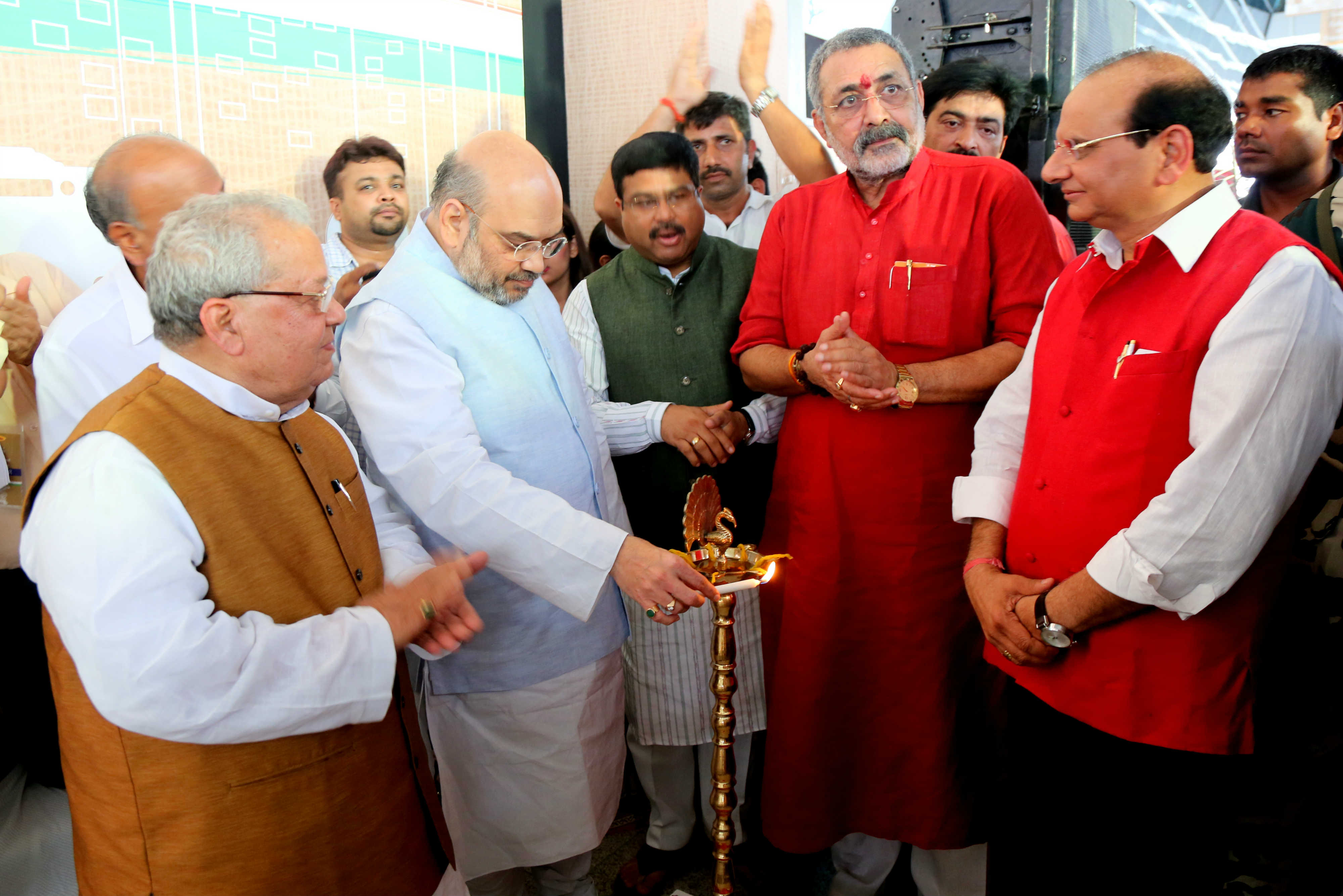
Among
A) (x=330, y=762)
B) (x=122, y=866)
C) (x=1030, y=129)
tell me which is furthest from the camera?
(x=1030, y=129)

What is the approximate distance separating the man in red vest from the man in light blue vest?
2.44ft

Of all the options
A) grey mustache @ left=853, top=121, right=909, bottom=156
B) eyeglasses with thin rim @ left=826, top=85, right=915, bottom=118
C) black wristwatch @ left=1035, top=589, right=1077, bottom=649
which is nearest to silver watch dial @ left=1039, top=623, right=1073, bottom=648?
black wristwatch @ left=1035, top=589, right=1077, bottom=649

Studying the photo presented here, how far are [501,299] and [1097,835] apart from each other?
171cm

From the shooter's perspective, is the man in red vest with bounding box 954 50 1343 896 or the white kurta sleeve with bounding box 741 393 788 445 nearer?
the man in red vest with bounding box 954 50 1343 896

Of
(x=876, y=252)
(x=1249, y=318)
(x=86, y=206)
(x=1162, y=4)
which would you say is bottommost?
(x=1249, y=318)

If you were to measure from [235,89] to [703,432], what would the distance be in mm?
1937

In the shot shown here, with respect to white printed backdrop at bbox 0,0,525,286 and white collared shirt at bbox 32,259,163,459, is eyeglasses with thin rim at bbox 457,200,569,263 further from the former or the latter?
white printed backdrop at bbox 0,0,525,286

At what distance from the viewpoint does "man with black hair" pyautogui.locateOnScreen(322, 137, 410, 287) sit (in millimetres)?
3391

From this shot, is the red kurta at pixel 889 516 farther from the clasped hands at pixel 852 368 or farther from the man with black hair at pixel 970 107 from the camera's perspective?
the man with black hair at pixel 970 107

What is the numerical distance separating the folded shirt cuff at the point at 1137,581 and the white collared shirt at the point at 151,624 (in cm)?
135

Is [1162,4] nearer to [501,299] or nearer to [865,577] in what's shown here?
[865,577]

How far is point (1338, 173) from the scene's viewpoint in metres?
2.87

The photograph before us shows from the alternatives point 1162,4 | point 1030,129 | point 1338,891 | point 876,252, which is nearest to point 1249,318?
point 876,252

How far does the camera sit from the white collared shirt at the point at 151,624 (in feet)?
4.24
